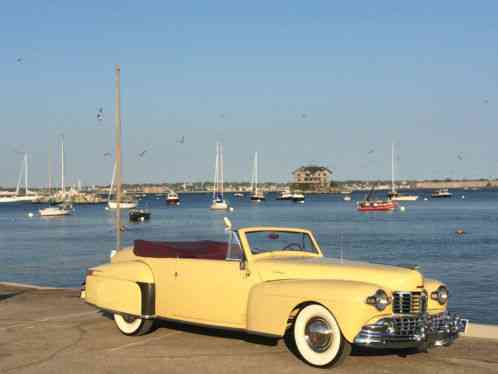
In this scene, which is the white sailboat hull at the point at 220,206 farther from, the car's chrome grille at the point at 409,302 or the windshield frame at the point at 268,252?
the car's chrome grille at the point at 409,302

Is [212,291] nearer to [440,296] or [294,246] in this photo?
[294,246]

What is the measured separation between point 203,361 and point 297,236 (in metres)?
2.68

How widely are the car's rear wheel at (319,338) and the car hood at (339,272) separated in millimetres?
568

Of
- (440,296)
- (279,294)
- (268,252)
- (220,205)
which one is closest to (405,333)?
(440,296)

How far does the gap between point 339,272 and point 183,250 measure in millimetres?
2610

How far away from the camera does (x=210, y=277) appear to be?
419 inches

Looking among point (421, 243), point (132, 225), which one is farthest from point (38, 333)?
point (132, 225)

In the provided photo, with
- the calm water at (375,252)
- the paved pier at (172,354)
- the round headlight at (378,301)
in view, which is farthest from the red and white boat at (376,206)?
the round headlight at (378,301)

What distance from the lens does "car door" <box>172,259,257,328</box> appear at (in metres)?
10.3

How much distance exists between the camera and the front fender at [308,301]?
8.98 metres

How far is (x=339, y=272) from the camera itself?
9.75 metres

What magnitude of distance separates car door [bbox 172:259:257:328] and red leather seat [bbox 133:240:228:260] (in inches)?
6.0

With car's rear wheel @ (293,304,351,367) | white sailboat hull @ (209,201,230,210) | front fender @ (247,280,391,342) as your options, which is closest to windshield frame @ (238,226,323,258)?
front fender @ (247,280,391,342)

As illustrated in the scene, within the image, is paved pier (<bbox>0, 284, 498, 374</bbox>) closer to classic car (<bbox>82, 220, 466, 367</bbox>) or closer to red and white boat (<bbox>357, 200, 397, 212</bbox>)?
classic car (<bbox>82, 220, 466, 367</bbox>)
